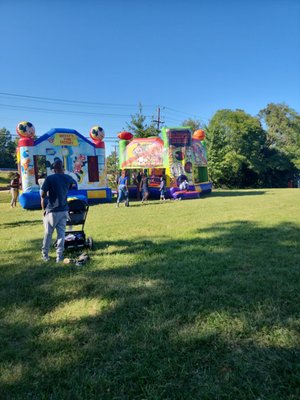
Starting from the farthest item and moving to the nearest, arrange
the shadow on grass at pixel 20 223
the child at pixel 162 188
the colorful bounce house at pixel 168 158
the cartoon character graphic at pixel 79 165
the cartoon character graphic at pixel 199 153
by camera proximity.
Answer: the cartoon character graphic at pixel 199 153, the colorful bounce house at pixel 168 158, the child at pixel 162 188, the cartoon character graphic at pixel 79 165, the shadow on grass at pixel 20 223

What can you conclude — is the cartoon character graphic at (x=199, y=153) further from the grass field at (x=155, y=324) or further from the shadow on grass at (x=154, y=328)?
the shadow on grass at (x=154, y=328)

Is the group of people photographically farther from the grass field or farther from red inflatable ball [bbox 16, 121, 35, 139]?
the grass field

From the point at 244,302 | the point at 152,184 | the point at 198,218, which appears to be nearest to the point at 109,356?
the point at 244,302

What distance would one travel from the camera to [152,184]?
1988 cm

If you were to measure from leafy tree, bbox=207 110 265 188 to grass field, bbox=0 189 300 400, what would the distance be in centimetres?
3008

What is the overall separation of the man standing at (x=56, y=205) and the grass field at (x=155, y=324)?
0.47 m

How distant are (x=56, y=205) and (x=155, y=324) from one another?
309 centimetres

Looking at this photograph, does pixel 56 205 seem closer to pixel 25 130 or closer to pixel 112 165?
pixel 25 130

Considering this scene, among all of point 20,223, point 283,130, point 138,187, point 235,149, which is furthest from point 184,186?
point 283,130

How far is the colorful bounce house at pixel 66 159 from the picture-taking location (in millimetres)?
15273

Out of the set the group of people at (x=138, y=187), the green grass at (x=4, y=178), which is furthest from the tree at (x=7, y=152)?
the group of people at (x=138, y=187)

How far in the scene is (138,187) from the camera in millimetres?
20172

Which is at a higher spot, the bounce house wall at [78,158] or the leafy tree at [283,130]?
the leafy tree at [283,130]

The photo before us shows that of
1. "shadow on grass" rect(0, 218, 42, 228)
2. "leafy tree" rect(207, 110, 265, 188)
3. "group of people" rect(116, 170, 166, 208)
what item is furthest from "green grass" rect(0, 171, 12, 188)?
"shadow on grass" rect(0, 218, 42, 228)
